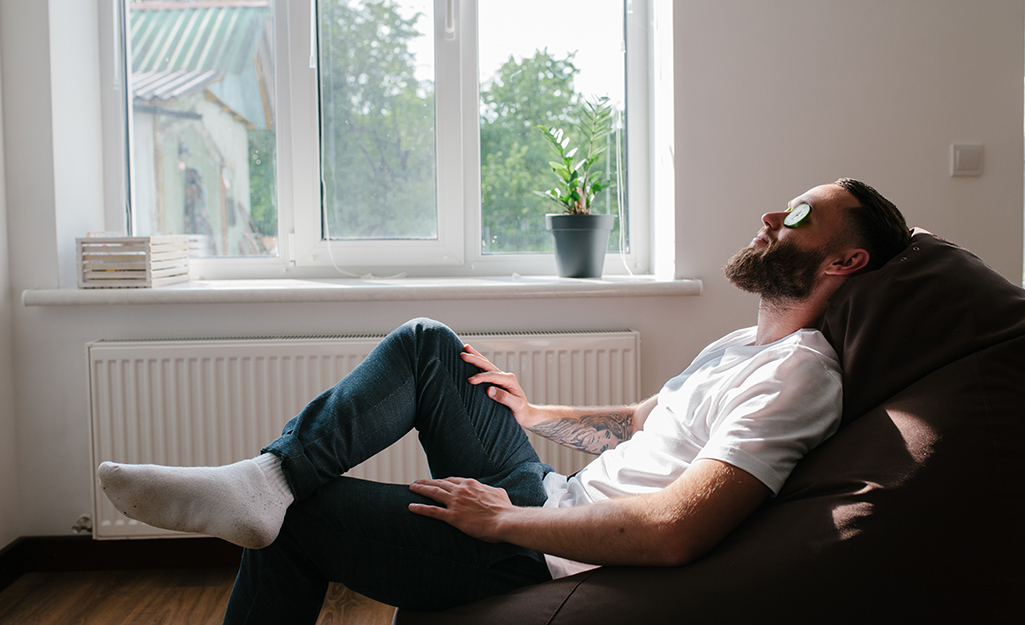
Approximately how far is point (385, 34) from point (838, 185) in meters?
1.60

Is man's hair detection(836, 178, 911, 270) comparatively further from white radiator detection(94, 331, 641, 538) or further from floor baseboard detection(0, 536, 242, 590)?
floor baseboard detection(0, 536, 242, 590)

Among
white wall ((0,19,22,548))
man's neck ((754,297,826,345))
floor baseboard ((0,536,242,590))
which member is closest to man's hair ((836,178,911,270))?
man's neck ((754,297,826,345))

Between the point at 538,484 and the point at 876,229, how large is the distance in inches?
29.2

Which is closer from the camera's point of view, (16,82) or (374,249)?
(16,82)

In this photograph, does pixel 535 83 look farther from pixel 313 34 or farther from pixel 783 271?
pixel 783 271

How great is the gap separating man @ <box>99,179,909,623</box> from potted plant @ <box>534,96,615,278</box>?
871 millimetres

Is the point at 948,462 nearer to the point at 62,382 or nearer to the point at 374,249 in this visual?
the point at 374,249

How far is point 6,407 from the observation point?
202 cm

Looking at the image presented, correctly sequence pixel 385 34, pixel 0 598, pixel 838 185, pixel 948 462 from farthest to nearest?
pixel 385 34 < pixel 0 598 < pixel 838 185 < pixel 948 462

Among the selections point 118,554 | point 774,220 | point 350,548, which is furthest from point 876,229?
point 118,554

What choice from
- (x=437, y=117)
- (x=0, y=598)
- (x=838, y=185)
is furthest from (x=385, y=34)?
(x=0, y=598)

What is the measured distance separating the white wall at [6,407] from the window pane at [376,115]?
2.91ft

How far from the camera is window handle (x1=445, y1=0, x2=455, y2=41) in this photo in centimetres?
229

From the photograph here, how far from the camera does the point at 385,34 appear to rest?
2.29 metres
